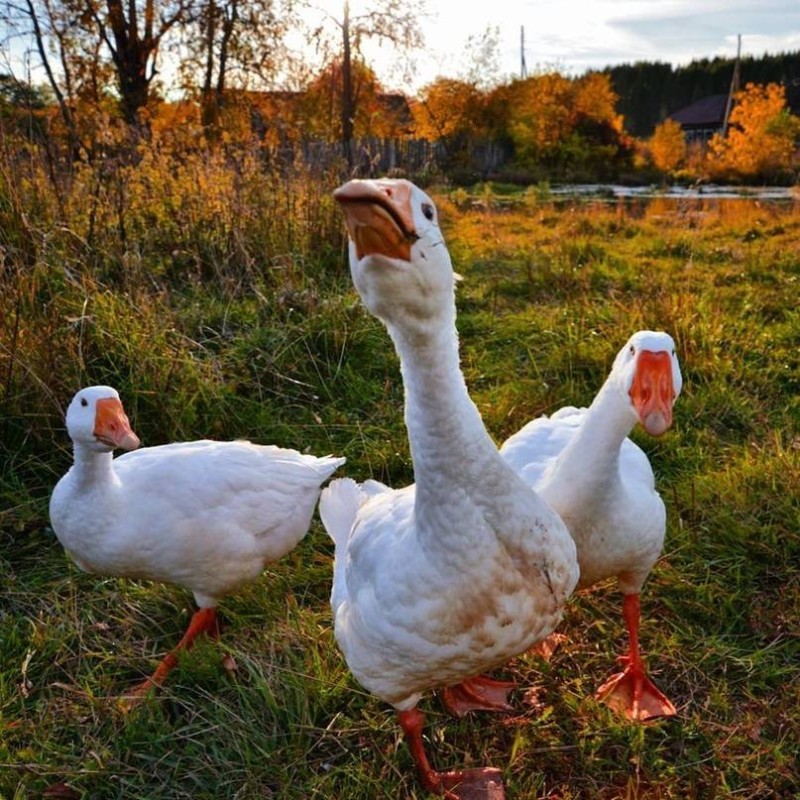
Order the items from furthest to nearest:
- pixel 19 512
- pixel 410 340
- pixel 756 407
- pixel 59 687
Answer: pixel 756 407 < pixel 19 512 < pixel 59 687 < pixel 410 340

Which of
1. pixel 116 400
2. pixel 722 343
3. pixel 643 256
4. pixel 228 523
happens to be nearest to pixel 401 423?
pixel 228 523

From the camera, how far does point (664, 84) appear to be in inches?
2387

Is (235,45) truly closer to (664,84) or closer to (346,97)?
(346,97)

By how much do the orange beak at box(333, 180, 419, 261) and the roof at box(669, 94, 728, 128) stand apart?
5564 cm

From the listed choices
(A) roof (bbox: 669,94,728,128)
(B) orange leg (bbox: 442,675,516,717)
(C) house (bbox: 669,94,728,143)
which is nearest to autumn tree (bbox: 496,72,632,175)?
(C) house (bbox: 669,94,728,143)

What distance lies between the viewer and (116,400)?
9.22 feet

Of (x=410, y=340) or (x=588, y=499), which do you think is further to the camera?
(x=588, y=499)

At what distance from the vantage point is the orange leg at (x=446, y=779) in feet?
7.02

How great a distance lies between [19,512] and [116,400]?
3.83ft

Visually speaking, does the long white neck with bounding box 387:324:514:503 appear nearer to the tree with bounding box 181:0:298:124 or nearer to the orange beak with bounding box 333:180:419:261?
the orange beak with bounding box 333:180:419:261

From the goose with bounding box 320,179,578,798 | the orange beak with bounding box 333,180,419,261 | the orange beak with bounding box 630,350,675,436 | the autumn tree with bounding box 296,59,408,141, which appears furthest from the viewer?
the autumn tree with bounding box 296,59,408,141

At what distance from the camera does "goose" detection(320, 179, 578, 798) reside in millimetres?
1427

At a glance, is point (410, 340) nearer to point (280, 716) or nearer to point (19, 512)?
point (280, 716)

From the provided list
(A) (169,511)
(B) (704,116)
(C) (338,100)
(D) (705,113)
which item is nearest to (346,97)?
(C) (338,100)
